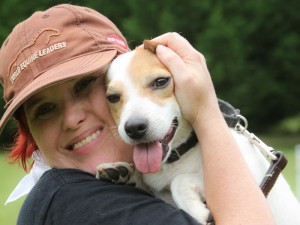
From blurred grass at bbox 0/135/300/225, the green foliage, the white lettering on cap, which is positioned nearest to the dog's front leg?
the white lettering on cap

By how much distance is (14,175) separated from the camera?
852cm

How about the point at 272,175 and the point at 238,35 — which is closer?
the point at 272,175

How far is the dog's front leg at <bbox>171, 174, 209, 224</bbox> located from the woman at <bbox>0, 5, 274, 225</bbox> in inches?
7.2

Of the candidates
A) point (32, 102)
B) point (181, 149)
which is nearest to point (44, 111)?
point (32, 102)

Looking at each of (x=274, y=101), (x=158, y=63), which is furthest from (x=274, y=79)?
(x=158, y=63)

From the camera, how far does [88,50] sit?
1939 millimetres

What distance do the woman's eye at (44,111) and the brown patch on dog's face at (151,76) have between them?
0.35 meters

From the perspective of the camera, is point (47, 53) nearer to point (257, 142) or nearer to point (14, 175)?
point (257, 142)

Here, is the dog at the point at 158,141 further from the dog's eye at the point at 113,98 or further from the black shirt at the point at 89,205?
the black shirt at the point at 89,205

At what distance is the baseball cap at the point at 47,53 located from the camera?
6.00 ft

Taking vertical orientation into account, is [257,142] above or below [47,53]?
below

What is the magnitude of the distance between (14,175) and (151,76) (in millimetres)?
6760

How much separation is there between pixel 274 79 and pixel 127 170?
42.0 feet

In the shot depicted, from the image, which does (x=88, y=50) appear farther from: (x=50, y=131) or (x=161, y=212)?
(x=161, y=212)
